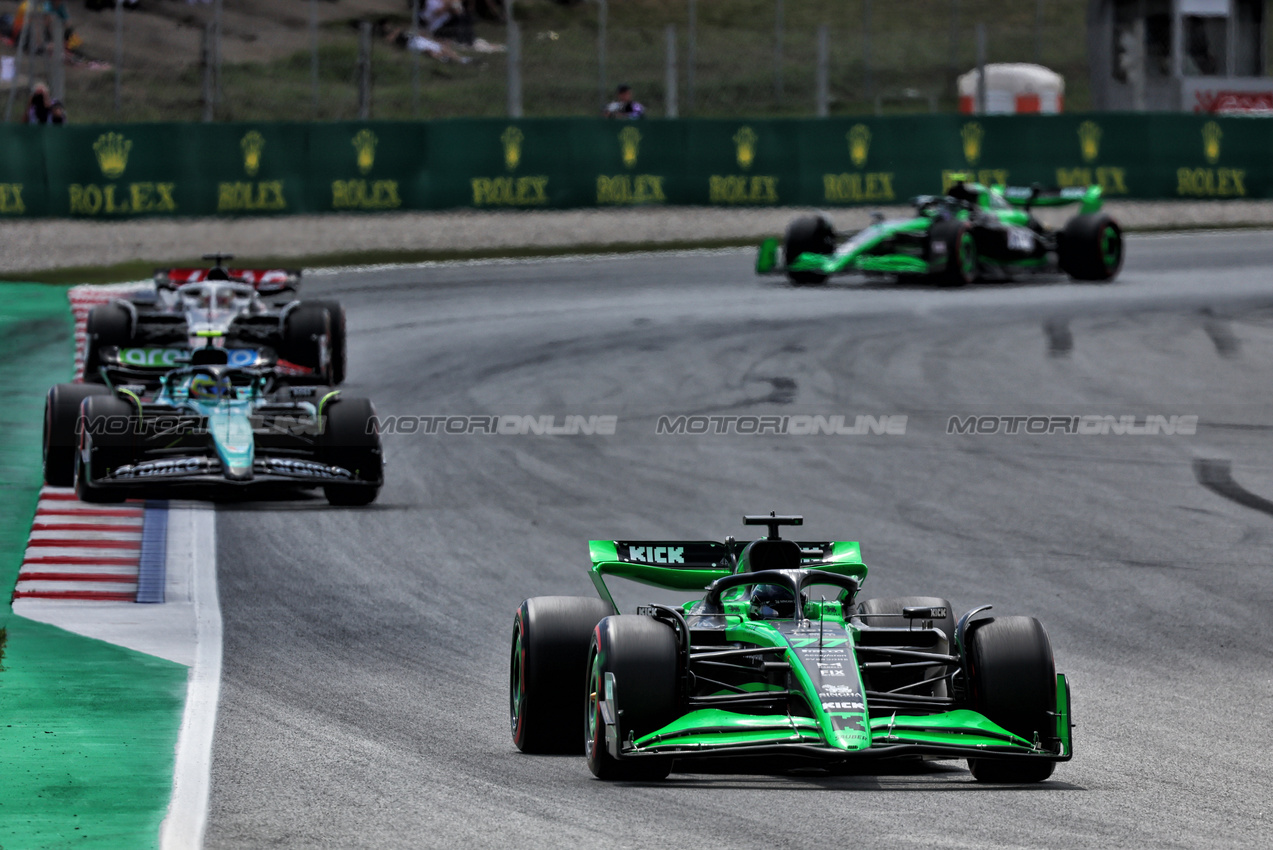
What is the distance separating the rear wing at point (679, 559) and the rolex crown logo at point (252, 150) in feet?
68.1

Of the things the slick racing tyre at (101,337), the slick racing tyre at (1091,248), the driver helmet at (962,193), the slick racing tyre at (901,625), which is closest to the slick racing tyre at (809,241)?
the driver helmet at (962,193)

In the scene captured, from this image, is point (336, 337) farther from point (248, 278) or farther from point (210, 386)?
point (210, 386)

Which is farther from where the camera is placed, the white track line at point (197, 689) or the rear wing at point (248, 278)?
the rear wing at point (248, 278)

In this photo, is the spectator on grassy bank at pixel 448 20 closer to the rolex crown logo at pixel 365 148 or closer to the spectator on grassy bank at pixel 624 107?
the spectator on grassy bank at pixel 624 107

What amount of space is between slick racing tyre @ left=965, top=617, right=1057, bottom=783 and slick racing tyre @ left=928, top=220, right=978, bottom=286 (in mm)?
18014

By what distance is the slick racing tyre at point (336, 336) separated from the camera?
1868 cm

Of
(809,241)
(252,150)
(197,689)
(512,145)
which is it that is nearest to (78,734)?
(197,689)

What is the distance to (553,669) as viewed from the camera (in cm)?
796

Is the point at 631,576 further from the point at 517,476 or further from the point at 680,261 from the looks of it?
the point at 680,261

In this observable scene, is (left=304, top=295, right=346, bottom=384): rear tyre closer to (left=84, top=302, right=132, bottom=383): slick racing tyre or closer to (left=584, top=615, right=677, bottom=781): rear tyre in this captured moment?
(left=84, top=302, right=132, bottom=383): slick racing tyre

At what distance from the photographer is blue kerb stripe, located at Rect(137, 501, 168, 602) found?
1175cm

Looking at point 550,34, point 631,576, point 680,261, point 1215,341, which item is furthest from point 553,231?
point 631,576

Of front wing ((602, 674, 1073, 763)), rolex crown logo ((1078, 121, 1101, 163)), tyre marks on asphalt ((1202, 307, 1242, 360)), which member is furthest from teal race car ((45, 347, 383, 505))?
rolex crown logo ((1078, 121, 1101, 163))

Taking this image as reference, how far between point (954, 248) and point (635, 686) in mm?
A: 18658
